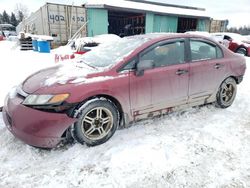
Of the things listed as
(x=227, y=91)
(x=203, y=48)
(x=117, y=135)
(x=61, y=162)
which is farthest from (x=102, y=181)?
(x=227, y=91)

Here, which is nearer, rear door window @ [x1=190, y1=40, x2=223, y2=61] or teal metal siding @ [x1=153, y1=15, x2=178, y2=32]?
rear door window @ [x1=190, y1=40, x2=223, y2=61]

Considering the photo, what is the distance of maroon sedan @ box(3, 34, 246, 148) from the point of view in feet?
8.38

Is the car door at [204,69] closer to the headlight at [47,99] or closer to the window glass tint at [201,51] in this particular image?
the window glass tint at [201,51]

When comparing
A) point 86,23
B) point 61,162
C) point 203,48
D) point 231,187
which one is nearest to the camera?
point 231,187

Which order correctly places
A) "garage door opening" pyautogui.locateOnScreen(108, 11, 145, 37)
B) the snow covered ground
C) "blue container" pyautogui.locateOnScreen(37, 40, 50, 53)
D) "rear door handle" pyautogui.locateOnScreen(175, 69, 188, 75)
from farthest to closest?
"garage door opening" pyautogui.locateOnScreen(108, 11, 145, 37) → "blue container" pyautogui.locateOnScreen(37, 40, 50, 53) → "rear door handle" pyautogui.locateOnScreen(175, 69, 188, 75) → the snow covered ground

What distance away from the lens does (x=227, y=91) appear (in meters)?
4.23

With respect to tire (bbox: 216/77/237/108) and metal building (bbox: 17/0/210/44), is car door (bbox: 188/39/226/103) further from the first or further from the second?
metal building (bbox: 17/0/210/44)

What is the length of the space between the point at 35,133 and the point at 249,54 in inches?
529

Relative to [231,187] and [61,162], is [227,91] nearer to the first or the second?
[231,187]

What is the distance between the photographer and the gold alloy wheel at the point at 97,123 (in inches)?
110

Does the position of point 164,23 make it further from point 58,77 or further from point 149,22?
point 58,77

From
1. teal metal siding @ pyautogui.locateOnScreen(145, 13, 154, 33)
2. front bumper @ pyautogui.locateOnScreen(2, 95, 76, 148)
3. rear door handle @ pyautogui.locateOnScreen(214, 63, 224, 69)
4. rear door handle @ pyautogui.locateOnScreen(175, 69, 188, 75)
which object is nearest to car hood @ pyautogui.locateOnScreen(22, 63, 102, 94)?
front bumper @ pyautogui.locateOnScreen(2, 95, 76, 148)

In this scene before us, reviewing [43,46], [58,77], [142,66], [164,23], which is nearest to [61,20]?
[43,46]

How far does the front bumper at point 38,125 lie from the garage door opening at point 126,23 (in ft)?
63.9
